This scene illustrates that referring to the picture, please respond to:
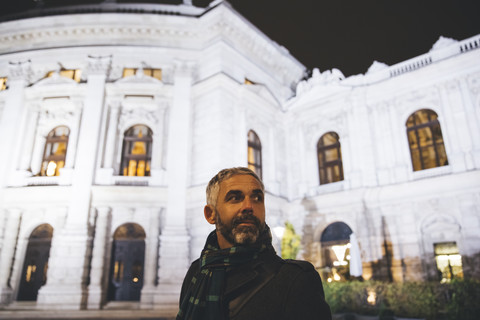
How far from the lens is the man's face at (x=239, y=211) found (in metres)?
1.86

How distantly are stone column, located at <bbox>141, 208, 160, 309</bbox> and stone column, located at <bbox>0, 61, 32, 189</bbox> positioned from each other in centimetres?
718

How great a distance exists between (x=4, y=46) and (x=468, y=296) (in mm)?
23366

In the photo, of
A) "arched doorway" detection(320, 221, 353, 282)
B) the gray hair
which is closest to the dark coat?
the gray hair

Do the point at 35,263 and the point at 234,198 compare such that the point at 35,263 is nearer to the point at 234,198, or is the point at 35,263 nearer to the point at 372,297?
the point at 372,297

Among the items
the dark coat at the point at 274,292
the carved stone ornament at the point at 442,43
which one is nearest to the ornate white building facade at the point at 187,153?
the carved stone ornament at the point at 442,43

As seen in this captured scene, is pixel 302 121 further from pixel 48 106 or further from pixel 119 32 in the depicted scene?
pixel 48 106

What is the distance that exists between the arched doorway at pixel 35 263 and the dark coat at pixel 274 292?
15600mm

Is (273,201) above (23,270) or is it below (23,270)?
above

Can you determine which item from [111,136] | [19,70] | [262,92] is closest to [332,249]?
[262,92]

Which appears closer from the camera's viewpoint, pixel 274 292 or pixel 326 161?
pixel 274 292

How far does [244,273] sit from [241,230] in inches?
9.2

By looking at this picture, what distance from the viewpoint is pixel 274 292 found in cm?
158

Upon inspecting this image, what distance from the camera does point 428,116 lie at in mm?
15648

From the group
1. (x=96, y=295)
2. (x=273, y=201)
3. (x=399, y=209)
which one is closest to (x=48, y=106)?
(x=96, y=295)
